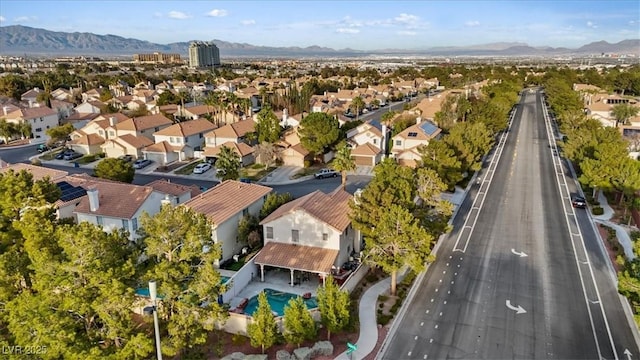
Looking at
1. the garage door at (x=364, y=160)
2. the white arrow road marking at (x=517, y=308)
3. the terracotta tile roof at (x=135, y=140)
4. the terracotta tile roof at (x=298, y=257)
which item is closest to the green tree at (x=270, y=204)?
the terracotta tile roof at (x=298, y=257)

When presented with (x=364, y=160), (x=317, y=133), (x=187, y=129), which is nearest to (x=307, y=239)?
(x=317, y=133)

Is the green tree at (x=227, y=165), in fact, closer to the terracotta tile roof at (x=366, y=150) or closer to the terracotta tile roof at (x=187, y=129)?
the terracotta tile roof at (x=366, y=150)

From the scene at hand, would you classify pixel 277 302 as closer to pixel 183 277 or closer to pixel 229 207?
pixel 183 277

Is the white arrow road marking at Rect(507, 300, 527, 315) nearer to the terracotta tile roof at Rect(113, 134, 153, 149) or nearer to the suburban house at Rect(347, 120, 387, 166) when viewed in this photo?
the suburban house at Rect(347, 120, 387, 166)

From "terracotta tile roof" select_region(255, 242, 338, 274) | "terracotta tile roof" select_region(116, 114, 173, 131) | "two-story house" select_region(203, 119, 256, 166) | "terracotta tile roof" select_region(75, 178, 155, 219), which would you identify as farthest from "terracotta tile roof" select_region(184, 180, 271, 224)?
Result: "terracotta tile roof" select_region(116, 114, 173, 131)

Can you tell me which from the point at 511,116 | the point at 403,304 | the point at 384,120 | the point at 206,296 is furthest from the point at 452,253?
the point at 511,116
